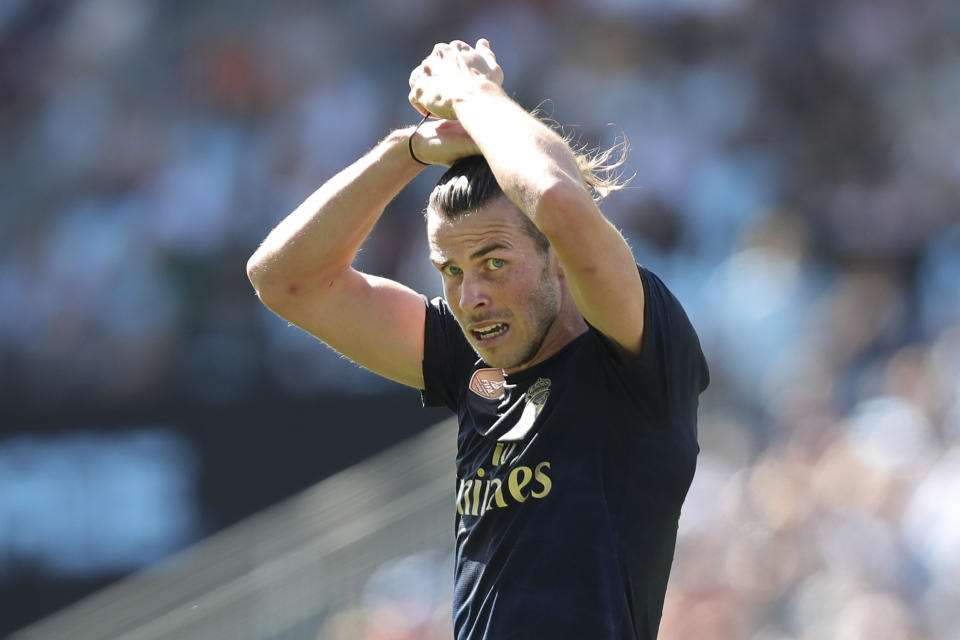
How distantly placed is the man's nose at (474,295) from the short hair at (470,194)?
15 centimetres

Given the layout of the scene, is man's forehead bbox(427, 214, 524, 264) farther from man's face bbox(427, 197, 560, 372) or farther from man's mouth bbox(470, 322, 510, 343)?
man's mouth bbox(470, 322, 510, 343)

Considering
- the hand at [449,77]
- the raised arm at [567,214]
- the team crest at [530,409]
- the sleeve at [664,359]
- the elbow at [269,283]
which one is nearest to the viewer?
the raised arm at [567,214]

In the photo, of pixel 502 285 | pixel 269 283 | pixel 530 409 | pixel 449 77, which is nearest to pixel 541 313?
pixel 502 285

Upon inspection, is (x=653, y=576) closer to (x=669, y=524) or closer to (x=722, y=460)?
(x=669, y=524)

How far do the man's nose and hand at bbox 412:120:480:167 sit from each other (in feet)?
1.03

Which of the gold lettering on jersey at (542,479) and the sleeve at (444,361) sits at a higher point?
the sleeve at (444,361)

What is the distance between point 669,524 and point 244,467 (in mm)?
5734

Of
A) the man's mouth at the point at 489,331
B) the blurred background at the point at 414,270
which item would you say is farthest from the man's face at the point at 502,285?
the blurred background at the point at 414,270

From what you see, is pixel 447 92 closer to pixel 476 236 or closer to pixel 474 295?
pixel 476 236

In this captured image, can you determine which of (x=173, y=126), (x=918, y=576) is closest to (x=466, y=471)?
(x=918, y=576)

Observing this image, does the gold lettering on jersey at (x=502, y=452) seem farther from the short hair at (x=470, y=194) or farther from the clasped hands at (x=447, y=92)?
the clasped hands at (x=447, y=92)

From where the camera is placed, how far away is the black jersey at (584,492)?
7.97ft

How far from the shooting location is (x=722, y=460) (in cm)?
647

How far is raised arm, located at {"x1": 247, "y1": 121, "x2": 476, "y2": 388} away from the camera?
2.90 meters
